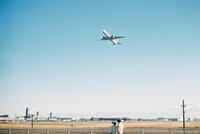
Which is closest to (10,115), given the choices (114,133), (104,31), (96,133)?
(104,31)

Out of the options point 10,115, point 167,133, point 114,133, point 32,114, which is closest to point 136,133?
point 167,133

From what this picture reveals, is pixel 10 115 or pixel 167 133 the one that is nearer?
pixel 167 133

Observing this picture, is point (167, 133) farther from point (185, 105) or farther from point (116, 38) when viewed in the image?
point (116, 38)

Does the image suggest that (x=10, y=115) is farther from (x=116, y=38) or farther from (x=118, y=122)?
(x=118, y=122)

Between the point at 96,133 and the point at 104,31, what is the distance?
23.5 metres

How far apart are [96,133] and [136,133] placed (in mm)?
5484

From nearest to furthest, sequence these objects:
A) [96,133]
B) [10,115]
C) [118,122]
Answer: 1. [118,122]
2. [96,133]
3. [10,115]

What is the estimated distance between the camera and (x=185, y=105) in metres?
49.7

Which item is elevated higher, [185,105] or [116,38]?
[116,38]

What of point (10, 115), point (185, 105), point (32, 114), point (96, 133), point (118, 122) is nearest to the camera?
point (118, 122)

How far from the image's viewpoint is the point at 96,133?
Result: 3400cm

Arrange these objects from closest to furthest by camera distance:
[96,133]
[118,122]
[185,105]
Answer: [118,122] → [96,133] → [185,105]

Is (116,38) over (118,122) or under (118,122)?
over

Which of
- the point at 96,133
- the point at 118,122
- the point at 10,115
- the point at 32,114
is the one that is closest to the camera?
the point at 118,122
